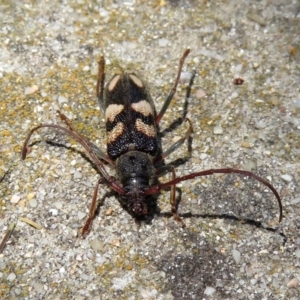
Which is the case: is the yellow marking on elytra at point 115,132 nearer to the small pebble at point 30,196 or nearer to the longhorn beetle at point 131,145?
the longhorn beetle at point 131,145

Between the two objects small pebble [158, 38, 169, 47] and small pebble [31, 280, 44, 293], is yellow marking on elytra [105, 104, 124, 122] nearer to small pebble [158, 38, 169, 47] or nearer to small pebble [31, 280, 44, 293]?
small pebble [158, 38, 169, 47]

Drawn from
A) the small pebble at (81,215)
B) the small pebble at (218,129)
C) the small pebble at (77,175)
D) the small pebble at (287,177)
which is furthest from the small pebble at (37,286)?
the small pebble at (287,177)

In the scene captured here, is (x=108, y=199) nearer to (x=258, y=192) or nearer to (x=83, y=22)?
(x=258, y=192)

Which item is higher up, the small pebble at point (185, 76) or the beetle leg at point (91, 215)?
the small pebble at point (185, 76)

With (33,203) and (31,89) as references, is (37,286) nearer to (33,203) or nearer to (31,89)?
(33,203)

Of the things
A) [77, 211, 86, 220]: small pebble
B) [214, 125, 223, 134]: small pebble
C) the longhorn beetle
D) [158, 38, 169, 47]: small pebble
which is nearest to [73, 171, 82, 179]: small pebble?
the longhorn beetle

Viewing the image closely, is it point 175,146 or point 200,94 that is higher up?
point 200,94

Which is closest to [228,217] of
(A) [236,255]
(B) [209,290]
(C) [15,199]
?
(A) [236,255]

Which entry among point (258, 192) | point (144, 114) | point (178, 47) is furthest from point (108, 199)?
point (178, 47)
